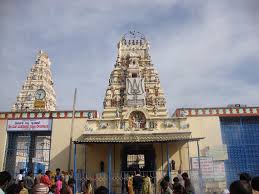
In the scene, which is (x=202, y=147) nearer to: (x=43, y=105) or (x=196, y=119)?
(x=196, y=119)

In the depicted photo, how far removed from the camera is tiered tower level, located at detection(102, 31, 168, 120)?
809 inches

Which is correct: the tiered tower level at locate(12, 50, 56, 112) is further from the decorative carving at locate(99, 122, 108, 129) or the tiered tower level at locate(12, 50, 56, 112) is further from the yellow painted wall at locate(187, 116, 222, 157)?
the yellow painted wall at locate(187, 116, 222, 157)

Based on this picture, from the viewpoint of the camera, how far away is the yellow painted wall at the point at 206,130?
19.5 meters

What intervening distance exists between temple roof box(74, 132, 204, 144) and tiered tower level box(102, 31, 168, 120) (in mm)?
1807

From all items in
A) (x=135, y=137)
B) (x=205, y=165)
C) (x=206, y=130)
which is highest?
(x=206, y=130)

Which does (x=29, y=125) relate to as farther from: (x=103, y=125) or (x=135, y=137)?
(x=135, y=137)

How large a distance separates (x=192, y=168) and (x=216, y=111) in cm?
487

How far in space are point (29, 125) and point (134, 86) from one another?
8.50 metres

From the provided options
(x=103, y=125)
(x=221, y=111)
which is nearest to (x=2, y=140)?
(x=103, y=125)

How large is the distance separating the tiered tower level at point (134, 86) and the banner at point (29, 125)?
447 cm

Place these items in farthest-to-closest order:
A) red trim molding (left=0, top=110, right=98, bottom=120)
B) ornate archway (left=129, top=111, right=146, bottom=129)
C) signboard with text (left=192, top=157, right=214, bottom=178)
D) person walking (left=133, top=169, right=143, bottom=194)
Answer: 1. red trim molding (left=0, top=110, right=98, bottom=120)
2. ornate archway (left=129, top=111, right=146, bottom=129)
3. signboard with text (left=192, top=157, right=214, bottom=178)
4. person walking (left=133, top=169, right=143, bottom=194)

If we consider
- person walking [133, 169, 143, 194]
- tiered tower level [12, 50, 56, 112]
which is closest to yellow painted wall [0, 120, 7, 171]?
person walking [133, 169, 143, 194]

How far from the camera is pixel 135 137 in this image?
17219 mm

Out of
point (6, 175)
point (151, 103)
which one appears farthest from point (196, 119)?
point (6, 175)
